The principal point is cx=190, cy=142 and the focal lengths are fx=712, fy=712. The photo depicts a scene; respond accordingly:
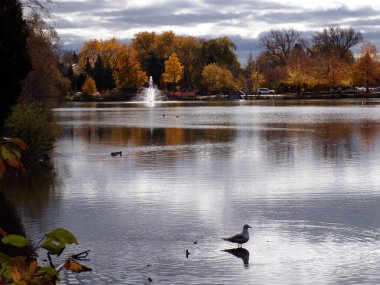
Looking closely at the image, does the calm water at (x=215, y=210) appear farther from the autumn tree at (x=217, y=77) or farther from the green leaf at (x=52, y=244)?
the autumn tree at (x=217, y=77)

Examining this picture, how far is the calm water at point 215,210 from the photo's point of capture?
36.0ft

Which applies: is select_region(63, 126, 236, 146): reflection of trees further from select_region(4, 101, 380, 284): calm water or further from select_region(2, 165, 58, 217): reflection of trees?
select_region(2, 165, 58, 217): reflection of trees

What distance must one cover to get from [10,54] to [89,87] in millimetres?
104278

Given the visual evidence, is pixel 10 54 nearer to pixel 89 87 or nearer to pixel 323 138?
pixel 323 138

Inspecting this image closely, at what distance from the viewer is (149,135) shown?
40.0m

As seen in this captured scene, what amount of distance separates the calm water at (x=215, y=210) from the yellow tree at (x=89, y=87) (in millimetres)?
88955

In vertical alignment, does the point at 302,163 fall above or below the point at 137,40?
below

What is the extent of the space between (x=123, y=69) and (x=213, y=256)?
111 metres

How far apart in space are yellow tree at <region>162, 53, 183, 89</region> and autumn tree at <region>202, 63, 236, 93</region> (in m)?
4.61

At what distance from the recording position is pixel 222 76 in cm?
12144

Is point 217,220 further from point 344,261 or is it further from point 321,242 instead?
point 344,261

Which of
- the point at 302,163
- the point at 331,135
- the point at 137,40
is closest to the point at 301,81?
the point at 137,40

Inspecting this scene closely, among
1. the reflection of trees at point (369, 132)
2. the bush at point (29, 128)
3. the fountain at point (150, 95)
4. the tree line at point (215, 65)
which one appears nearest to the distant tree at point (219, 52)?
the tree line at point (215, 65)

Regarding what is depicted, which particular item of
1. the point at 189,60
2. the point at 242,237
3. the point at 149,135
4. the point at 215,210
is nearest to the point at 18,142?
the point at 242,237
